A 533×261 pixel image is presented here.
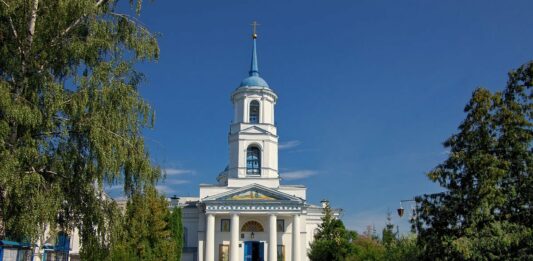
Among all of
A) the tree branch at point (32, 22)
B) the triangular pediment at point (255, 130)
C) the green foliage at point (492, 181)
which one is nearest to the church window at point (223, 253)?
the triangular pediment at point (255, 130)

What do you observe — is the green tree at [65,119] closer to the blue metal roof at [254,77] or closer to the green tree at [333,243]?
the green tree at [333,243]

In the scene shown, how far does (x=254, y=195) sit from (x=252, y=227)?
3.21 m

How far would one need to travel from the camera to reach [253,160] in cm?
4375

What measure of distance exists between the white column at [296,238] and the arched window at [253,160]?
5198 mm

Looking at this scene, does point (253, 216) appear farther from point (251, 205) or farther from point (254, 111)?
point (254, 111)

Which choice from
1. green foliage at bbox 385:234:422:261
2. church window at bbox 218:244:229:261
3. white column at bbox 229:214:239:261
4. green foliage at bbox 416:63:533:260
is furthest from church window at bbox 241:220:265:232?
green foliage at bbox 416:63:533:260

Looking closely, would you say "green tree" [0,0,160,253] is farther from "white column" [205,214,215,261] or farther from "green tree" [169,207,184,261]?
"white column" [205,214,215,261]

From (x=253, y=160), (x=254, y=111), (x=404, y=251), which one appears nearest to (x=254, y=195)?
(x=253, y=160)

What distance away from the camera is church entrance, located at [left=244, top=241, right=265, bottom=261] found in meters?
41.5

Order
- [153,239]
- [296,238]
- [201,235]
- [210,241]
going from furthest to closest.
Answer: [201,235]
[296,238]
[210,241]
[153,239]

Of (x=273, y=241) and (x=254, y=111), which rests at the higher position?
(x=254, y=111)

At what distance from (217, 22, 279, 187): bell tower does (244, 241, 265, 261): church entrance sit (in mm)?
4685

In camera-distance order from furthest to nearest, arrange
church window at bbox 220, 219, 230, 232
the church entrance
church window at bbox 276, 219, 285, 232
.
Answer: church window at bbox 276, 219, 285, 232
church window at bbox 220, 219, 230, 232
the church entrance

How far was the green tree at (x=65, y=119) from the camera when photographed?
12727 millimetres
